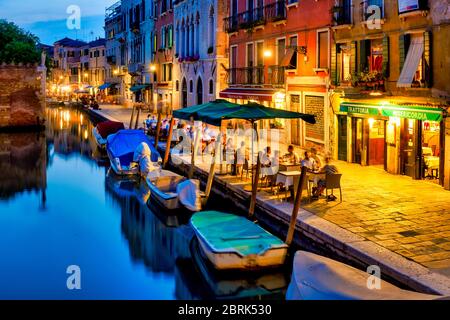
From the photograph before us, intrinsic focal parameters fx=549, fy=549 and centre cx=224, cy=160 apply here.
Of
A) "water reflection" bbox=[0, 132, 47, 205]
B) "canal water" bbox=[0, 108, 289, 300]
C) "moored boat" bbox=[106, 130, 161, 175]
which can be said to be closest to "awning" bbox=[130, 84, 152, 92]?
"water reflection" bbox=[0, 132, 47, 205]

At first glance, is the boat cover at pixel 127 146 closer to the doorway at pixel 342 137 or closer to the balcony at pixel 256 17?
the doorway at pixel 342 137

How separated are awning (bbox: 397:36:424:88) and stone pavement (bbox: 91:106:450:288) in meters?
2.73

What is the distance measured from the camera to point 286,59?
853 inches

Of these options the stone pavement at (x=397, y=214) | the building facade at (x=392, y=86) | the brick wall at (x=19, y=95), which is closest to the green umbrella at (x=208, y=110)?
the stone pavement at (x=397, y=214)

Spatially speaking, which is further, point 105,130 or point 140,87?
point 140,87

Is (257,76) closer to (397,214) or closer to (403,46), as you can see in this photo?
(403,46)

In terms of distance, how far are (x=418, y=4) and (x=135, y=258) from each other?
973cm

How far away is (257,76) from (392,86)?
1035cm

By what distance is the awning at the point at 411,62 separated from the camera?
578 inches

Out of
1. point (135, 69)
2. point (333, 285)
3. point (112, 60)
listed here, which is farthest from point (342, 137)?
point (112, 60)

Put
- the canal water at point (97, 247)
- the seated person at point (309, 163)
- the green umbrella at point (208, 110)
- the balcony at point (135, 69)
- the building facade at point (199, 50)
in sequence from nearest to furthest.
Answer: the canal water at point (97, 247)
the seated person at point (309, 163)
the green umbrella at point (208, 110)
the building facade at point (199, 50)
the balcony at point (135, 69)

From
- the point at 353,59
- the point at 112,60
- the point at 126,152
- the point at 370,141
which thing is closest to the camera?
the point at 370,141

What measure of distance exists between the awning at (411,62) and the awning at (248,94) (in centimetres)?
891

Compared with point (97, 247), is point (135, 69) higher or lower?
higher
